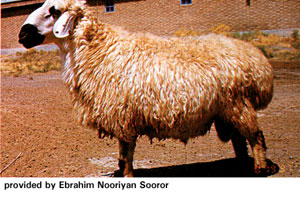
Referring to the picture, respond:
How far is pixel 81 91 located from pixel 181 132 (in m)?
1.08

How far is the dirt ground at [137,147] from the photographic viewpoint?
12.7 ft

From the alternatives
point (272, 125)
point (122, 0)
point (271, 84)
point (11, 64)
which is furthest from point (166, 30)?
point (11, 64)

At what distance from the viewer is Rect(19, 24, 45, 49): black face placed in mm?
2916

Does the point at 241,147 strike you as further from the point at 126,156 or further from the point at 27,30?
the point at 27,30

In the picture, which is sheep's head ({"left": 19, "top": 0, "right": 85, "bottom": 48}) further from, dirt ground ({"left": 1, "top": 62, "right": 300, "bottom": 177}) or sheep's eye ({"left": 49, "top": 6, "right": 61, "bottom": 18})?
dirt ground ({"left": 1, "top": 62, "right": 300, "bottom": 177})

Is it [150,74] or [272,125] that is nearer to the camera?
[150,74]

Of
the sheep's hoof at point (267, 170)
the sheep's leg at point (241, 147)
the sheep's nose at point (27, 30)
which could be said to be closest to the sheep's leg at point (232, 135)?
the sheep's leg at point (241, 147)

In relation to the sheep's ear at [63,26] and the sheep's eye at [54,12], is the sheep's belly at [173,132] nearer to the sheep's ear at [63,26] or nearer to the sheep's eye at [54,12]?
the sheep's ear at [63,26]

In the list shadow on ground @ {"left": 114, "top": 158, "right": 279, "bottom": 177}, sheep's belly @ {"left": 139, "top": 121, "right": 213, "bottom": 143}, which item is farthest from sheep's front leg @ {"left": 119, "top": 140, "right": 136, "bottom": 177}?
shadow on ground @ {"left": 114, "top": 158, "right": 279, "bottom": 177}

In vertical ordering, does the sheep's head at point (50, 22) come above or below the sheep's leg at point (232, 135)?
above

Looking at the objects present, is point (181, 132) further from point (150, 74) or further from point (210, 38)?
point (210, 38)

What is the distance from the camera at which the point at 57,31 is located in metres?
2.91

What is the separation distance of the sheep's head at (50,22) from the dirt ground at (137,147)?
5.91 feet

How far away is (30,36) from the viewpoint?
2.94m
